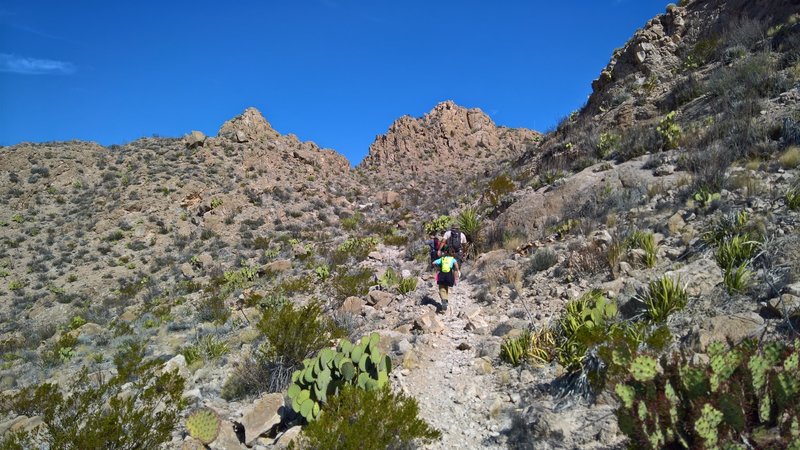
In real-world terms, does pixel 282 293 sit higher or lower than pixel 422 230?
lower

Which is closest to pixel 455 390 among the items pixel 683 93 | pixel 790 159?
pixel 790 159

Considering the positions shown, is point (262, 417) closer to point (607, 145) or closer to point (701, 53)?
point (607, 145)

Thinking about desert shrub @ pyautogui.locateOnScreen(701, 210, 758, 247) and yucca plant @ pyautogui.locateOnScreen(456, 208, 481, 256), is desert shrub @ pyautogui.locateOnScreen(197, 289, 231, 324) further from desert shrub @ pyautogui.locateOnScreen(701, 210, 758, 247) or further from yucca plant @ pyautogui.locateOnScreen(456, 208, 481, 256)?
desert shrub @ pyautogui.locateOnScreen(701, 210, 758, 247)

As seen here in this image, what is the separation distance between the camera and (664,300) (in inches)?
194

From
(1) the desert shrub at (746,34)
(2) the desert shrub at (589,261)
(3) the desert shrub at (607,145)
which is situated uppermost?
→ (1) the desert shrub at (746,34)

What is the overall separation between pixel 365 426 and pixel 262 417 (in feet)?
6.16

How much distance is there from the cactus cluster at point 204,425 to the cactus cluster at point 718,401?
3.91 metres

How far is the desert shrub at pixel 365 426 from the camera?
3480mm

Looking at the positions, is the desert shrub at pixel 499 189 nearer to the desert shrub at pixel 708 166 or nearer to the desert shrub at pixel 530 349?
the desert shrub at pixel 708 166

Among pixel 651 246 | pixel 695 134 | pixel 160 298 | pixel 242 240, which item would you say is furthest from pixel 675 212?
pixel 242 240

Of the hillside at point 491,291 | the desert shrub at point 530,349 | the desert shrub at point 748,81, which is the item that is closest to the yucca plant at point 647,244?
the hillside at point 491,291

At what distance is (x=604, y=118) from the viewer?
15.6 m

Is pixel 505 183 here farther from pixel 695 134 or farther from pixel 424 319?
pixel 424 319

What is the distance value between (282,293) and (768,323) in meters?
10.3
